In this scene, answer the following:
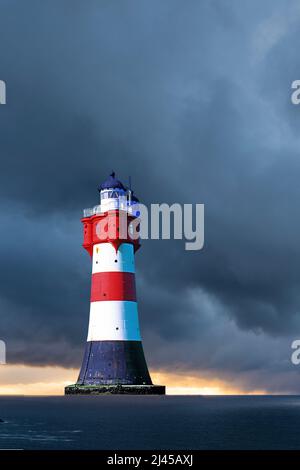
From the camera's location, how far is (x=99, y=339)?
6981cm

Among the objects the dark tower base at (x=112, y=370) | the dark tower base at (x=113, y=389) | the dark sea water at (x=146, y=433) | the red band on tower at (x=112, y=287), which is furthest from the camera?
the red band on tower at (x=112, y=287)

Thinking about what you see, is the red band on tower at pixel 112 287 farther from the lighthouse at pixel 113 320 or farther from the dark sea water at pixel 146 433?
the dark sea water at pixel 146 433

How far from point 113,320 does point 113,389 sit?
6542 millimetres

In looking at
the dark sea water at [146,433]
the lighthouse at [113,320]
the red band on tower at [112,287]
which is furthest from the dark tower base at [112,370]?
the red band on tower at [112,287]

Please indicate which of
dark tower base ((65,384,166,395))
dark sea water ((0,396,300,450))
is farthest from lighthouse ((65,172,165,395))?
dark sea water ((0,396,300,450))

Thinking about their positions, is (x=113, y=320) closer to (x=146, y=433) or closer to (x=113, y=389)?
(x=113, y=389)

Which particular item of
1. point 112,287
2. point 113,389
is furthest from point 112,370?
point 112,287

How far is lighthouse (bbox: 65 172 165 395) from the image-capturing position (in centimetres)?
6906

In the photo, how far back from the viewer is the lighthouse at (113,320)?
6906cm

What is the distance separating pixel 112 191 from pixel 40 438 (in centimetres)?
3269

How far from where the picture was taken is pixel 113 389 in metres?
67.9

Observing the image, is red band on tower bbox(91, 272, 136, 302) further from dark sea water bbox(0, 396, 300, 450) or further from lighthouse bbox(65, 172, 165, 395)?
dark sea water bbox(0, 396, 300, 450)
